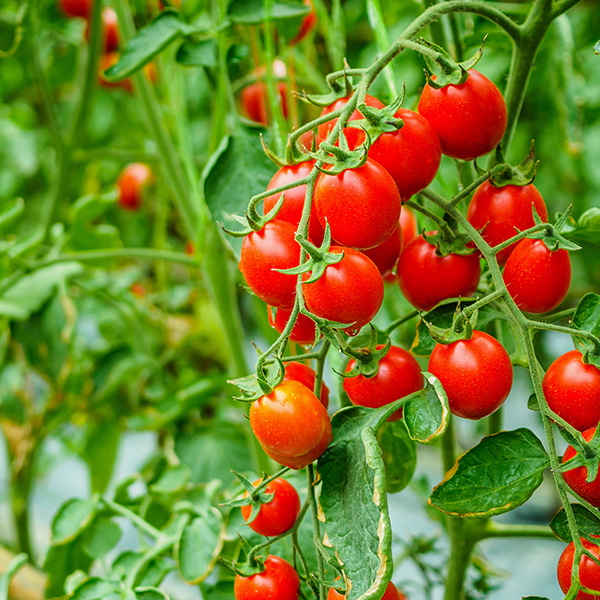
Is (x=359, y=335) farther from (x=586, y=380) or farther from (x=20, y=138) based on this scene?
(x=20, y=138)

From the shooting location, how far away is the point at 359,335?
291mm

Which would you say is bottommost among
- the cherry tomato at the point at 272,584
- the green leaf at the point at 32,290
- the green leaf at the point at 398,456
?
the green leaf at the point at 32,290

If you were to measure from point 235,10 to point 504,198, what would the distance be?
0.25m

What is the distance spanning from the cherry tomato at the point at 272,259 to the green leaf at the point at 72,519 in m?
0.30

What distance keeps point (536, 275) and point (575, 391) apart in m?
0.05

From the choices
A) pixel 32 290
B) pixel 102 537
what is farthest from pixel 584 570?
pixel 32 290

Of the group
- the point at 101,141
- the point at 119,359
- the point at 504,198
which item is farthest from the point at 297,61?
the point at 101,141

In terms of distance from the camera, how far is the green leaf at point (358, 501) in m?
0.20

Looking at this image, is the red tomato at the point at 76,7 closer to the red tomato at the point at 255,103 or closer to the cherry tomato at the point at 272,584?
the red tomato at the point at 255,103

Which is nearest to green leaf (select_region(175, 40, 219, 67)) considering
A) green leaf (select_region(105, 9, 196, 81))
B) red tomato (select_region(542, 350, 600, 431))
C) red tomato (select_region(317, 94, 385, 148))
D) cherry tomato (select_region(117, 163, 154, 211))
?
green leaf (select_region(105, 9, 196, 81))

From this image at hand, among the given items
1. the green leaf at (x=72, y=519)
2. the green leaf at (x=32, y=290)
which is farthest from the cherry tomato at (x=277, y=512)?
the green leaf at (x=32, y=290)

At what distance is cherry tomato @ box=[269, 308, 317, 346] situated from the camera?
261 mm

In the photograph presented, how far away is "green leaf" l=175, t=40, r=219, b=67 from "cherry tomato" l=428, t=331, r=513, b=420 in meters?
0.28

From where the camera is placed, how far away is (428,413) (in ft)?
0.74
